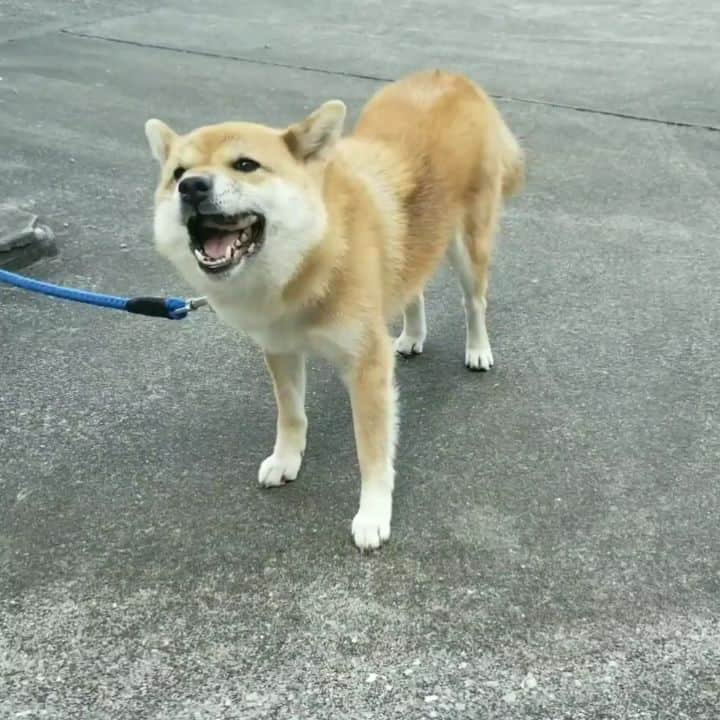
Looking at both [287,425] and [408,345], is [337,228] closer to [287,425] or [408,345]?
[287,425]

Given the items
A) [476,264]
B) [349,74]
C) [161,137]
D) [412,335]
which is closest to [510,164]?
[476,264]

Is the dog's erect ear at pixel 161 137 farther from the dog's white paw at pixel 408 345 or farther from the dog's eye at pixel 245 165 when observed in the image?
the dog's white paw at pixel 408 345

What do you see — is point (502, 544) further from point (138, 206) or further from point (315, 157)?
point (138, 206)

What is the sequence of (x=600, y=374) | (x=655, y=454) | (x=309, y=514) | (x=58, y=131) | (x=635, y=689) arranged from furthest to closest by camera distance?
(x=58, y=131) < (x=600, y=374) < (x=655, y=454) < (x=309, y=514) < (x=635, y=689)

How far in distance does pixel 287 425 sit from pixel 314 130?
3.59 ft

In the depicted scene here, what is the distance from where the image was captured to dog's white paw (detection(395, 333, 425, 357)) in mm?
4293

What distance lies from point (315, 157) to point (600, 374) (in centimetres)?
175

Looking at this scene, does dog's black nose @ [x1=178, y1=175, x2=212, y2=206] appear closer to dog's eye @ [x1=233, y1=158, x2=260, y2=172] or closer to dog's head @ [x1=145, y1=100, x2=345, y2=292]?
dog's head @ [x1=145, y1=100, x2=345, y2=292]

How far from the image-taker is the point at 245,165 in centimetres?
279

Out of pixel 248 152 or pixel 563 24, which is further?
pixel 563 24

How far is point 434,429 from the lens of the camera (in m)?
3.75

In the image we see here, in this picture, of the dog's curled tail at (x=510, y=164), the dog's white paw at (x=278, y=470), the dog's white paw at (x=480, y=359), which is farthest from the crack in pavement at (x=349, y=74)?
the dog's white paw at (x=278, y=470)

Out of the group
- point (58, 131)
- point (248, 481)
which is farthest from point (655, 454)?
point (58, 131)

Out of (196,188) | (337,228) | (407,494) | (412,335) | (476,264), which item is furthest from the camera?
(412,335)
